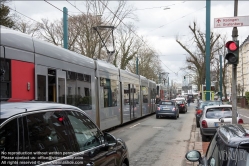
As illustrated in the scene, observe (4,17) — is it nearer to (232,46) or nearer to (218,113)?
(218,113)

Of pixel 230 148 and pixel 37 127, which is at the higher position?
pixel 37 127

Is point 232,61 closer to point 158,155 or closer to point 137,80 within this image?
point 158,155

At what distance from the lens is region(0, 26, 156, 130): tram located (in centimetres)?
638

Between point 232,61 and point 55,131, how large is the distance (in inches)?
272

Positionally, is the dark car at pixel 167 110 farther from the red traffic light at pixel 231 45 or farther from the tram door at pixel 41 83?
the tram door at pixel 41 83

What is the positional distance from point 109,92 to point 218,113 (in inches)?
189

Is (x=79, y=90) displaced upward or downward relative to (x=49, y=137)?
upward

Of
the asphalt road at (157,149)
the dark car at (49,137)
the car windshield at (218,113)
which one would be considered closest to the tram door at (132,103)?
the asphalt road at (157,149)

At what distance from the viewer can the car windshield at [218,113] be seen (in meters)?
12.6

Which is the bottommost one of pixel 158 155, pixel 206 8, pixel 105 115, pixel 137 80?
pixel 158 155

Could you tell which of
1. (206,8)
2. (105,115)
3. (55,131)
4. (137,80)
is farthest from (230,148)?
(206,8)

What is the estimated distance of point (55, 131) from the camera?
10.9 feet

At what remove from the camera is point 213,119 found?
40.5 feet

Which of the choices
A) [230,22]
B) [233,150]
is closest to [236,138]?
[233,150]
